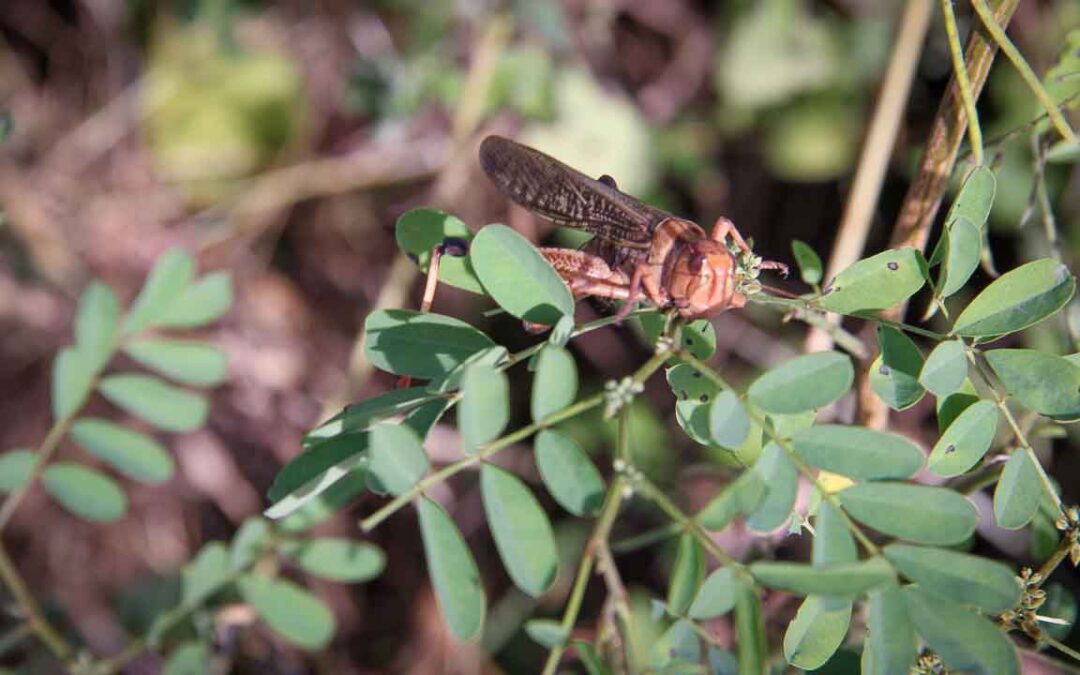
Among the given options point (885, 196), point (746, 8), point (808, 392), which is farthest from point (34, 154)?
point (808, 392)

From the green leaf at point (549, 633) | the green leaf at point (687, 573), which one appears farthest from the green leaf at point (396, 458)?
the green leaf at point (687, 573)

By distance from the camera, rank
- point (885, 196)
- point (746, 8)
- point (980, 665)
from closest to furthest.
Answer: point (980, 665), point (885, 196), point (746, 8)

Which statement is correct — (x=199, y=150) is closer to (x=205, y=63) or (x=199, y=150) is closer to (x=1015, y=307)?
(x=205, y=63)

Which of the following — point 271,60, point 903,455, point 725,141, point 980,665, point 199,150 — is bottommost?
point 980,665

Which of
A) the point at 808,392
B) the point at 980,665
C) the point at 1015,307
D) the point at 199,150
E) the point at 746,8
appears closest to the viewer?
the point at 980,665

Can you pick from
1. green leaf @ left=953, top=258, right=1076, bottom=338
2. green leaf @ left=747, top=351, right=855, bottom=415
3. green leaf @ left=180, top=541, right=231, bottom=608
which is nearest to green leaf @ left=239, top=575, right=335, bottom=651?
green leaf @ left=180, top=541, right=231, bottom=608
